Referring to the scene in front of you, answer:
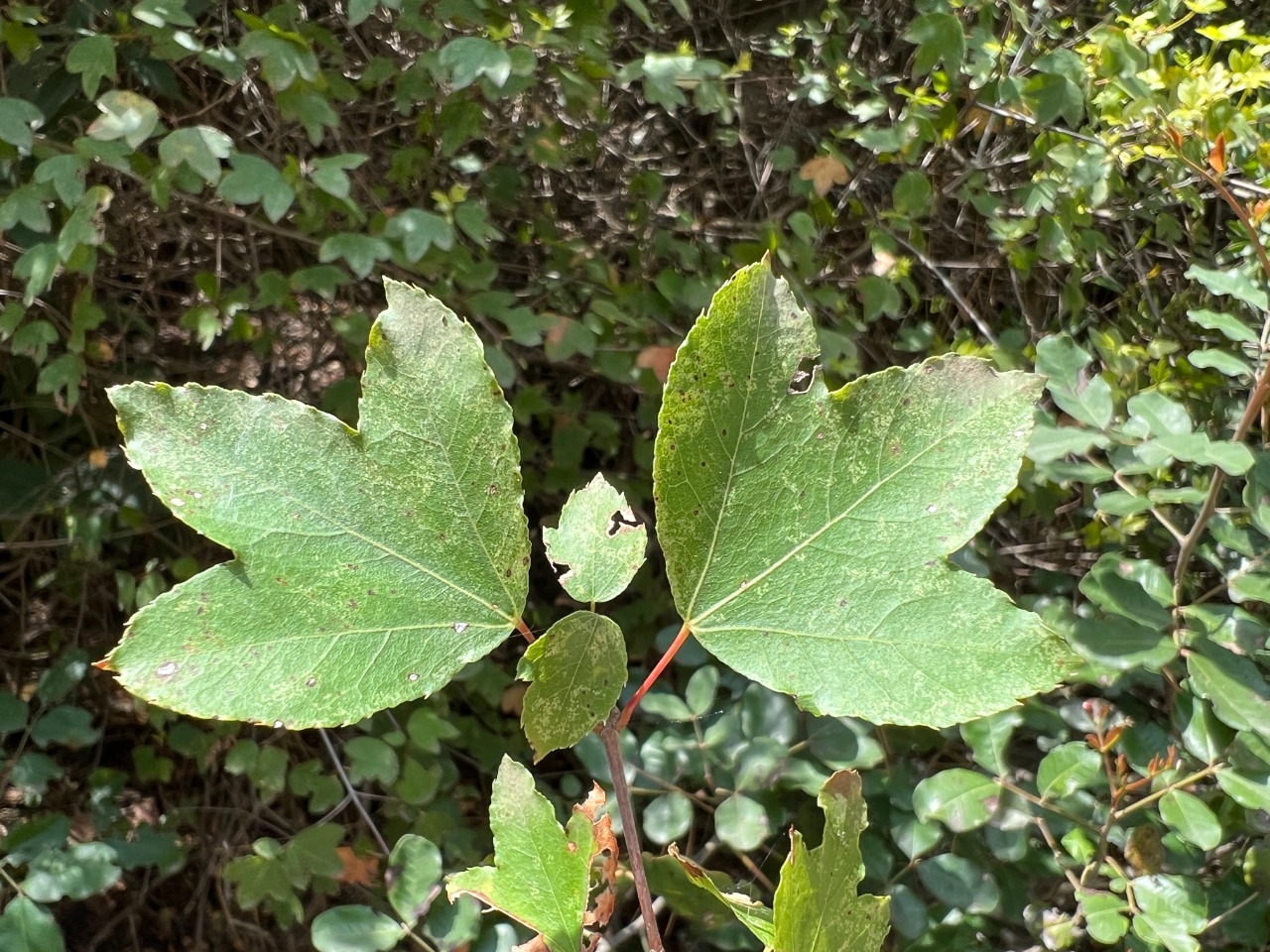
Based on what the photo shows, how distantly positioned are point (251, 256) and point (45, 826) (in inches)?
37.7

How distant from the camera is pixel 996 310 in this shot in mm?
1914

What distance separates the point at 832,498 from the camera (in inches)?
16.4

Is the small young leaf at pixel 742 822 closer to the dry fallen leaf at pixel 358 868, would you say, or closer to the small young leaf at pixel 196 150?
the dry fallen leaf at pixel 358 868

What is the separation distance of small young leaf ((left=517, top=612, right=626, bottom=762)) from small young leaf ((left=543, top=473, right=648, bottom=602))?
0.11ft

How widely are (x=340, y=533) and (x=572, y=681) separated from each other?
13 cm

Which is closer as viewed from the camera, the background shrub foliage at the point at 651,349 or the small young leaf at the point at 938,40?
the background shrub foliage at the point at 651,349

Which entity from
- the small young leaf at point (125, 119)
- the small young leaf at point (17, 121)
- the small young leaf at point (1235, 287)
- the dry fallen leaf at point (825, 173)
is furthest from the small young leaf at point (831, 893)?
the dry fallen leaf at point (825, 173)

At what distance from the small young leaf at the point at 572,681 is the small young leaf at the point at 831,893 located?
0.35 feet

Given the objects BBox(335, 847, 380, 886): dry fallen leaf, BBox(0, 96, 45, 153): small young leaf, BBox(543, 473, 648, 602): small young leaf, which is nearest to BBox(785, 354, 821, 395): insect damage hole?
BBox(543, 473, 648, 602): small young leaf

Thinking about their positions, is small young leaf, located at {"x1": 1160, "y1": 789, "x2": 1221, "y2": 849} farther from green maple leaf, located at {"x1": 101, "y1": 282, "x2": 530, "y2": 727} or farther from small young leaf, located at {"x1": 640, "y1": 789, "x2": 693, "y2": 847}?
green maple leaf, located at {"x1": 101, "y1": 282, "x2": 530, "y2": 727}

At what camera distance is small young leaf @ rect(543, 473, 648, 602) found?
462 mm

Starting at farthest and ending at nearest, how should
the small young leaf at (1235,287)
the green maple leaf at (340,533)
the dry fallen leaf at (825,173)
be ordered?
the dry fallen leaf at (825,173), the small young leaf at (1235,287), the green maple leaf at (340,533)

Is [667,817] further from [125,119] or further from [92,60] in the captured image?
[92,60]

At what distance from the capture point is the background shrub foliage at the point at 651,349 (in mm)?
1041
